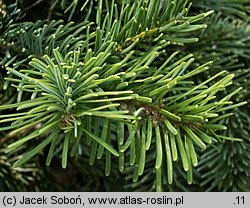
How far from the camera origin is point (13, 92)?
452 millimetres

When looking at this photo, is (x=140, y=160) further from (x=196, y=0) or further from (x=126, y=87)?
(x=196, y=0)

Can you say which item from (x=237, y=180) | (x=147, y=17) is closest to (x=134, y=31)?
(x=147, y=17)

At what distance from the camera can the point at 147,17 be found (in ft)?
0.99

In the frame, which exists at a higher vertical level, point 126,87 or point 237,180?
point 126,87

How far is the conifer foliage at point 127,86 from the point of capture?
9.9 inches

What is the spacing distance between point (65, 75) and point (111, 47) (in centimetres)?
6

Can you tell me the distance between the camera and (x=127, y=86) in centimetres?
29

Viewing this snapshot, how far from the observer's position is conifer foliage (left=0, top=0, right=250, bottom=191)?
0.25 metres

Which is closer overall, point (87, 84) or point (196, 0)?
point (87, 84)

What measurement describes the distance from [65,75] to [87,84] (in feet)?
0.05

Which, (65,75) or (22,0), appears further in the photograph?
(22,0)

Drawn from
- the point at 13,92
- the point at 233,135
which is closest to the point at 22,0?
the point at 13,92
